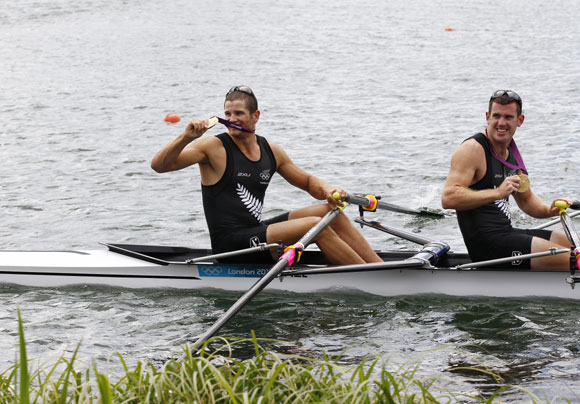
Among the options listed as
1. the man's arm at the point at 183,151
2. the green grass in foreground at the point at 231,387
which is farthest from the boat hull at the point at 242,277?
the green grass in foreground at the point at 231,387

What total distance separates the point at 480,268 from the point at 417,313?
72 centimetres

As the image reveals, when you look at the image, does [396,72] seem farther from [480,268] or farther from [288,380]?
[288,380]

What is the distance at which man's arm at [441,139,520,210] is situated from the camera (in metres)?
7.33

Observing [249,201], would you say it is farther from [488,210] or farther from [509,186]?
[509,186]

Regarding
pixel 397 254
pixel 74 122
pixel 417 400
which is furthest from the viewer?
pixel 74 122

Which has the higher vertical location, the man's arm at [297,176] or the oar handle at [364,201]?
the man's arm at [297,176]

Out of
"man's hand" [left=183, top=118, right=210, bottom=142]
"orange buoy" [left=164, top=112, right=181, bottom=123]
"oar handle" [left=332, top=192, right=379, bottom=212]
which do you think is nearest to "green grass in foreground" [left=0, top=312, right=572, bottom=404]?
"man's hand" [left=183, top=118, right=210, bottom=142]

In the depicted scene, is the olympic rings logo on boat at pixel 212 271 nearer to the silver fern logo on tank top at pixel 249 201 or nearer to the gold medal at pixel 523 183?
the silver fern logo on tank top at pixel 249 201

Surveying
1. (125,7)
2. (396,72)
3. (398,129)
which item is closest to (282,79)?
(396,72)

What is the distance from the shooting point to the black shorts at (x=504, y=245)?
7.55 meters

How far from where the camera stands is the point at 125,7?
4056 cm

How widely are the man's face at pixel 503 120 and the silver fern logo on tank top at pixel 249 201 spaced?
2.27m

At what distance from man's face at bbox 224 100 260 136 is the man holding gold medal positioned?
1894 mm

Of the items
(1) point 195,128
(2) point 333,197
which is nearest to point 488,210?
(2) point 333,197
